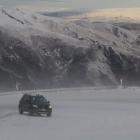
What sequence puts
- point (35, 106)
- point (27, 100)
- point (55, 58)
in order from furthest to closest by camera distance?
1. point (55, 58)
2. point (27, 100)
3. point (35, 106)

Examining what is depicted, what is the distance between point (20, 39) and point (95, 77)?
76.4 ft

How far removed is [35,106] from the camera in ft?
125

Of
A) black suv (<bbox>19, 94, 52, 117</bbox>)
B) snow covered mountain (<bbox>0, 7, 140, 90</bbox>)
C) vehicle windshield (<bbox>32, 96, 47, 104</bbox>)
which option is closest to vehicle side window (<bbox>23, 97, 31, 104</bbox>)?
black suv (<bbox>19, 94, 52, 117</bbox>)

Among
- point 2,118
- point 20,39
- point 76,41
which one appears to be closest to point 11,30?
point 20,39

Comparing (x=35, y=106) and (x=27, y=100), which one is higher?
(x=27, y=100)

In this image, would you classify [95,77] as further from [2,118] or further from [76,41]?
[2,118]

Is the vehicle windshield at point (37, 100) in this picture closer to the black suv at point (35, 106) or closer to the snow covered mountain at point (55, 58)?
the black suv at point (35, 106)

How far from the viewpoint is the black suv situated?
1491 inches

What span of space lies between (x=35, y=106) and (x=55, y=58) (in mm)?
133949

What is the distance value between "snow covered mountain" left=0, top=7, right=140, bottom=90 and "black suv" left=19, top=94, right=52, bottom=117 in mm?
96448

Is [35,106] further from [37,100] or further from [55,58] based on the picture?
[55,58]

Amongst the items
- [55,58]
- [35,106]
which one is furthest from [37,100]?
[55,58]

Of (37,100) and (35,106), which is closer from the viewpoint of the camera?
(35,106)

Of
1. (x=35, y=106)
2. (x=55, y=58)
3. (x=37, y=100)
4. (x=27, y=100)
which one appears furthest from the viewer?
(x=55, y=58)
